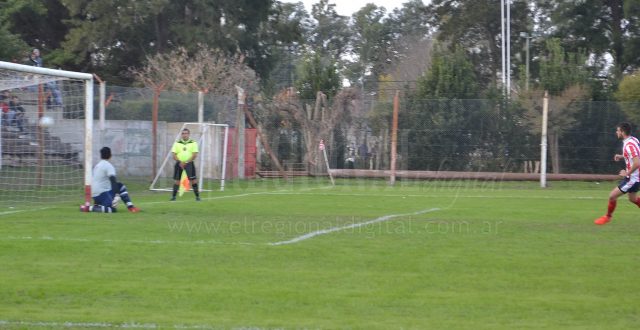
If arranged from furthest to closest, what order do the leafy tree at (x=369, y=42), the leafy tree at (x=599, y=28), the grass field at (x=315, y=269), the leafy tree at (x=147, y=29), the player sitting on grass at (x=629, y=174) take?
1. the leafy tree at (x=369, y=42)
2. the leafy tree at (x=599, y=28)
3. the leafy tree at (x=147, y=29)
4. the player sitting on grass at (x=629, y=174)
5. the grass field at (x=315, y=269)

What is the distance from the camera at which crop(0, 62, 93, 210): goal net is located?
18.7m

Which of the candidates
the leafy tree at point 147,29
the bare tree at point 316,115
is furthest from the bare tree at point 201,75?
the bare tree at point 316,115

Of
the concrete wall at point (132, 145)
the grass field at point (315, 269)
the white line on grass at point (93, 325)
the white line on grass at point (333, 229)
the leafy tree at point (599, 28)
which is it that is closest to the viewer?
the white line on grass at point (93, 325)

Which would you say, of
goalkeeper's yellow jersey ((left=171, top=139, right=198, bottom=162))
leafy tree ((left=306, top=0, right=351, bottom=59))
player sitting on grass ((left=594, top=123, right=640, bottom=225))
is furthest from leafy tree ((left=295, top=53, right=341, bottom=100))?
leafy tree ((left=306, top=0, right=351, bottom=59))

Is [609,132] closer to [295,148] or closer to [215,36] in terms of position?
[295,148]

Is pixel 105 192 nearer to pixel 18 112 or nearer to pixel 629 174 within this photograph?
pixel 18 112

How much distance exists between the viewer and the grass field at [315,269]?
6.98m

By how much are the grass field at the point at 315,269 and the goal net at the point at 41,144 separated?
3.36 meters

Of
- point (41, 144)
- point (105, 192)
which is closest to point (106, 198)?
point (105, 192)

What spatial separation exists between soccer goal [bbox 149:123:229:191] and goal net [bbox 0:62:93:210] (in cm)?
324

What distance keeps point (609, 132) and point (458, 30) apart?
26.6 meters

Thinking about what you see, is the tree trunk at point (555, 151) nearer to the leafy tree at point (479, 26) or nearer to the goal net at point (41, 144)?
the goal net at point (41, 144)

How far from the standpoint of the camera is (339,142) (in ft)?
104

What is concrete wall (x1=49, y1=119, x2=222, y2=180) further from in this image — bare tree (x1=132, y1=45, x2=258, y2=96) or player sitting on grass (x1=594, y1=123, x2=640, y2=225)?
player sitting on grass (x1=594, y1=123, x2=640, y2=225)
